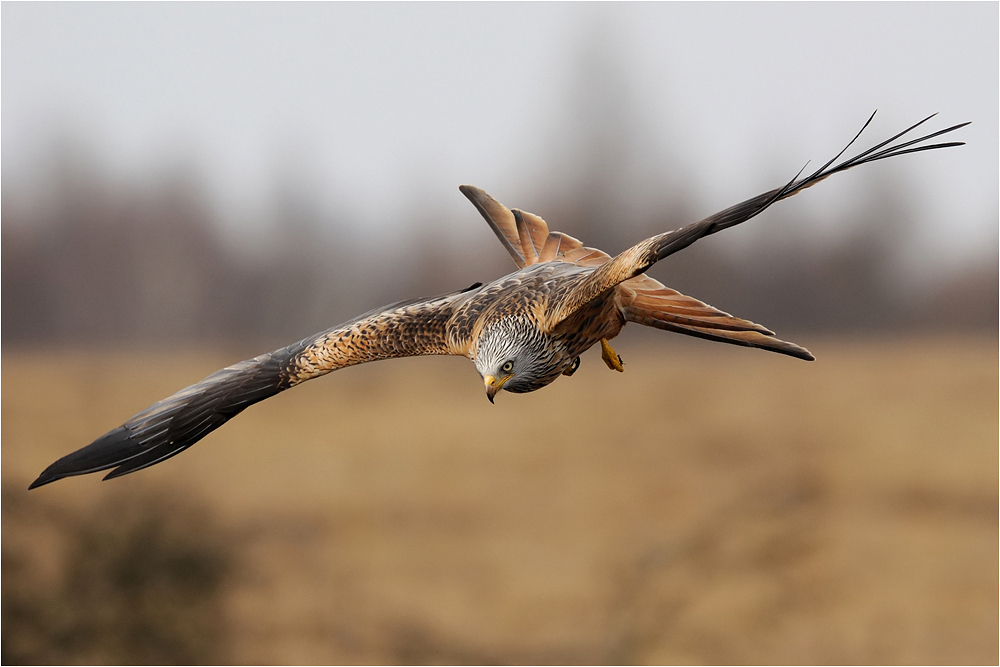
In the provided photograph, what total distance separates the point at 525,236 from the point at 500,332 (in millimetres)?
1287

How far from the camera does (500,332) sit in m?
4.69

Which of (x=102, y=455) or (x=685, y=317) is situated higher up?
(x=685, y=317)

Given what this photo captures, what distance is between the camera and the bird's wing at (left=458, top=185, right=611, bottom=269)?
5.77 meters

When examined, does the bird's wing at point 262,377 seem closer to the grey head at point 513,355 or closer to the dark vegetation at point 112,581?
the grey head at point 513,355

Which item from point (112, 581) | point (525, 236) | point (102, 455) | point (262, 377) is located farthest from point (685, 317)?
point (112, 581)

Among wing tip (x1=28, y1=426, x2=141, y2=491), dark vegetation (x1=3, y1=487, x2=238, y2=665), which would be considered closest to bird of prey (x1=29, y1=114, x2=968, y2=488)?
wing tip (x1=28, y1=426, x2=141, y2=491)

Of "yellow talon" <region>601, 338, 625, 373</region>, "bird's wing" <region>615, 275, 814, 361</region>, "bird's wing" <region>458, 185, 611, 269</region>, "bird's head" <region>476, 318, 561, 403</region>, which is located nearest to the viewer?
"bird's head" <region>476, 318, 561, 403</region>

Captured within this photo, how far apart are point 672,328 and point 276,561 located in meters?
17.8

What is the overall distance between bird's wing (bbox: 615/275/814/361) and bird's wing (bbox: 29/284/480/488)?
0.87 m

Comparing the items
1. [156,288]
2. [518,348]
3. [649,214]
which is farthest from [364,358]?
[156,288]

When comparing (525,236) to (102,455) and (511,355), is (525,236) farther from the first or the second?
(102,455)

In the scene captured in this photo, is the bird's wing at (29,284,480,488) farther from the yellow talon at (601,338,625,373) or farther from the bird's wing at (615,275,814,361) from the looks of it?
the bird's wing at (615,275,814,361)

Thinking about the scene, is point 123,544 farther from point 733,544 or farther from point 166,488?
point 733,544

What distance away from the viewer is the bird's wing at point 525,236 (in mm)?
5770
